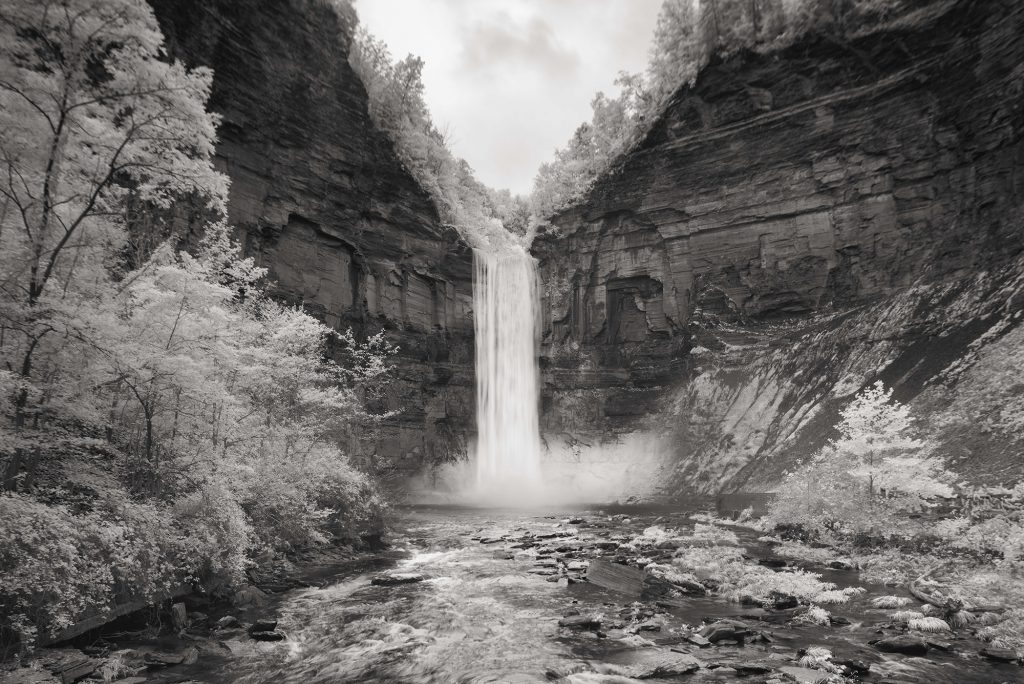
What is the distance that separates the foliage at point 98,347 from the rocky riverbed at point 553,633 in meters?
1.14

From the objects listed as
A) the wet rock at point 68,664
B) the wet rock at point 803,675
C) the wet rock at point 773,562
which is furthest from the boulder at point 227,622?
the wet rock at point 773,562

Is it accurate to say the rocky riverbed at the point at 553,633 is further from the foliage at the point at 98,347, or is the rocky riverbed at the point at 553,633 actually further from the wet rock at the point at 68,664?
the foliage at the point at 98,347

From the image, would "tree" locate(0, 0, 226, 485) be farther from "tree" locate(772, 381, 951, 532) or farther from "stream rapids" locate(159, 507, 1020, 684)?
"tree" locate(772, 381, 951, 532)

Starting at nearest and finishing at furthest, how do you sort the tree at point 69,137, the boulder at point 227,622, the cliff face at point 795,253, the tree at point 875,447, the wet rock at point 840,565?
the tree at point 69,137, the boulder at point 227,622, the wet rock at point 840,565, the tree at point 875,447, the cliff face at point 795,253

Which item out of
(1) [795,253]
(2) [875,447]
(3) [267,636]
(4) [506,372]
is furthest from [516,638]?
(1) [795,253]

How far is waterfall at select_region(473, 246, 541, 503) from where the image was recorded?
129 feet

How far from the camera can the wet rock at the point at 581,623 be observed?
29.4 ft

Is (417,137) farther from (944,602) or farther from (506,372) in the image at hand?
(944,602)

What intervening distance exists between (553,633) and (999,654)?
5781 millimetres

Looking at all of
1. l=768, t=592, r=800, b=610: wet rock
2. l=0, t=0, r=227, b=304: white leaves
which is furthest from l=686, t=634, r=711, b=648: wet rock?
l=0, t=0, r=227, b=304: white leaves

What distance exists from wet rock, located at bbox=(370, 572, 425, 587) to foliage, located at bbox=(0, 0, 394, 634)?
283 cm

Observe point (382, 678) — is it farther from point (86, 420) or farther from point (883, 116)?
point (883, 116)

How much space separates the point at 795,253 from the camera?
3425cm

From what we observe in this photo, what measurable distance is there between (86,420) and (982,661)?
12.5m
